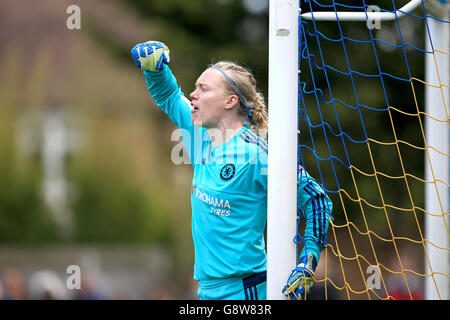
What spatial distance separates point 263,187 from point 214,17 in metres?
6.96

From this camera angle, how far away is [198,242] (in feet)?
8.86

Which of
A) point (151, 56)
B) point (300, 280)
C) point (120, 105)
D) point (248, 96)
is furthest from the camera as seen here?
point (120, 105)

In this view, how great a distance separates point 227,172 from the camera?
2684mm

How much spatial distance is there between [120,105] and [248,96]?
17.9 m

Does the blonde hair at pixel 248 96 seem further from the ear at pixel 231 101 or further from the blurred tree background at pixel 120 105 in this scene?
the blurred tree background at pixel 120 105

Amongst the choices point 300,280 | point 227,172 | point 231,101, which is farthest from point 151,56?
point 300,280

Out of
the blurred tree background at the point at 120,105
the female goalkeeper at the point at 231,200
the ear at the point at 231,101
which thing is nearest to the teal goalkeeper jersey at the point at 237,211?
the female goalkeeper at the point at 231,200

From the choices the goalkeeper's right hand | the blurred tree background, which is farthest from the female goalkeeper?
the blurred tree background

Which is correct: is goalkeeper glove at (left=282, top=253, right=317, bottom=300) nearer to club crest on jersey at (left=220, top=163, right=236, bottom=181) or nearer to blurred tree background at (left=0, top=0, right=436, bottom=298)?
club crest on jersey at (left=220, top=163, right=236, bottom=181)

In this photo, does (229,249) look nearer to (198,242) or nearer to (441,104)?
(198,242)

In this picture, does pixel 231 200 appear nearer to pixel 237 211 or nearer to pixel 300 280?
pixel 237 211

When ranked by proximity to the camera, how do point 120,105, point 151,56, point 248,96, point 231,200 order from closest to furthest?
point 231,200, point 151,56, point 248,96, point 120,105

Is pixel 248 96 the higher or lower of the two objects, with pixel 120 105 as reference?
lower
